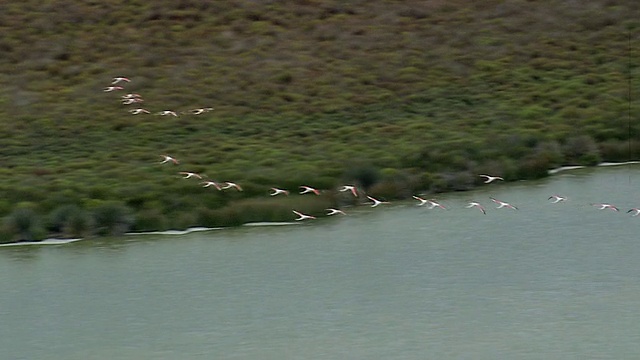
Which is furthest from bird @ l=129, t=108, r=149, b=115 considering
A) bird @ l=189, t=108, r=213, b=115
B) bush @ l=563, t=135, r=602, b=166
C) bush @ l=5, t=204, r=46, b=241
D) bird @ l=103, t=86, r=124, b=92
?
bush @ l=563, t=135, r=602, b=166

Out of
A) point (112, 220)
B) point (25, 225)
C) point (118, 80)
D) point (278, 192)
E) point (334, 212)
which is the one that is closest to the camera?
point (25, 225)

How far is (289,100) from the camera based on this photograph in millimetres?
21078

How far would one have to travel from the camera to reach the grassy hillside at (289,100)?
17.3 metres

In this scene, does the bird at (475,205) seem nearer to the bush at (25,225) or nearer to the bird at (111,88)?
the bush at (25,225)

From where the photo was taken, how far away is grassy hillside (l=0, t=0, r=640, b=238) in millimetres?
17328

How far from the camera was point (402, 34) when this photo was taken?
23328mm

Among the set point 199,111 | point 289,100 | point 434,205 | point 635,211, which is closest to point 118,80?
point 199,111

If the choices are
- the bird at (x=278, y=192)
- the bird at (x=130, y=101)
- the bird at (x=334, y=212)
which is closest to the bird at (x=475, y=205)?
the bird at (x=334, y=212)

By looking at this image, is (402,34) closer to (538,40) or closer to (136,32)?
(538,40)

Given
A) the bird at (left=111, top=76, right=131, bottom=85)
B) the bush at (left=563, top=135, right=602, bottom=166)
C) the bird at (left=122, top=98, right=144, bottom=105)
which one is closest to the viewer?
the bush at (left=563, top=135, right=602, bottom=166)

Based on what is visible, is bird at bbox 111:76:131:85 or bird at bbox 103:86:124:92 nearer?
bird at bbox 103:86:124:92

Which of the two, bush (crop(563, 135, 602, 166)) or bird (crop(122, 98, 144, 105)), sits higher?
bird (crop(122, 98, 144, 105))

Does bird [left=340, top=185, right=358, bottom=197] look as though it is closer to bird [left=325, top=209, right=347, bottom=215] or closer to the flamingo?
bird [left=325, top=209, right=347, bottom=215]

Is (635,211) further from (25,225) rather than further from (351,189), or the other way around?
(25,225)
